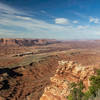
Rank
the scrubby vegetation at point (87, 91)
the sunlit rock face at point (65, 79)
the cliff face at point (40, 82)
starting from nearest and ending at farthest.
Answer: the scrubby vegetation at point (87, 91)
the sunlit rock face at point (65, 79)
the cliff face at point (40, 82)

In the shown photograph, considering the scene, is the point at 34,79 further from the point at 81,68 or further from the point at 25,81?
the point at 81,68

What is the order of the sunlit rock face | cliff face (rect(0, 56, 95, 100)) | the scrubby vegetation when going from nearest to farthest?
the scrubby vegetation
the sunlit rock face
cliff face (rect(0, 56, 95, 100))

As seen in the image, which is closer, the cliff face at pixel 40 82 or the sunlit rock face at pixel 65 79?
the sunlit rock face at pixel 65 79

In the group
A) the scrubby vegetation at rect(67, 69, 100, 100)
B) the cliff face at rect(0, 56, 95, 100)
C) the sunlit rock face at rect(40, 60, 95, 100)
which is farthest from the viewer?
the cliff face at rect(0, 56, 95, 100)

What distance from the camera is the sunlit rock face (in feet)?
45.1

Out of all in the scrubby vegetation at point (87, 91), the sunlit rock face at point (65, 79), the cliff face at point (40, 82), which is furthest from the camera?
the cliff face at point (40, 82)

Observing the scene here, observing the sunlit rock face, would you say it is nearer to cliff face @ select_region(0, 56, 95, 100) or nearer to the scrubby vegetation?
cliff face @ select_region(0, 56, 95, 100)

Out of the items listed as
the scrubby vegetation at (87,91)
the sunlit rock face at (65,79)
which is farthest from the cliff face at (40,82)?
the scrubby vegetation at (87,91)

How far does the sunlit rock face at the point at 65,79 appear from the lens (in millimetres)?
13743

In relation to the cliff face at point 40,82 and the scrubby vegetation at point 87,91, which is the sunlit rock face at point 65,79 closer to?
the cliff face at point 40,82

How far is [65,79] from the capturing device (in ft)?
56.0

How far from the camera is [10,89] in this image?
27.0 metres

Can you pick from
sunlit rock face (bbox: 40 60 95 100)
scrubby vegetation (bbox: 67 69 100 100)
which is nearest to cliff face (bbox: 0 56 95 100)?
sunlit rock face (bbox: 40 60 95 100)

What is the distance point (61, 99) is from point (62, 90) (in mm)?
1973
